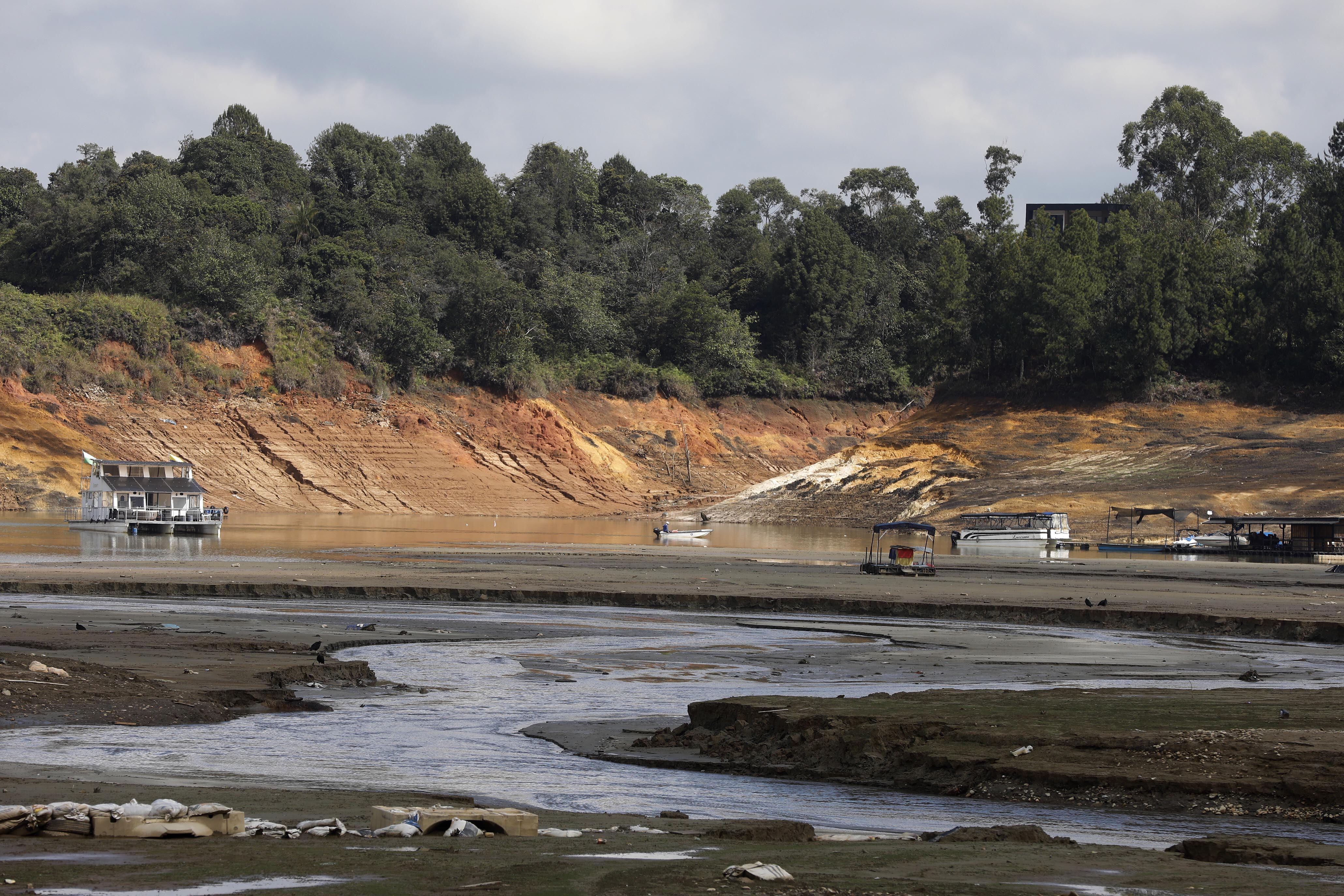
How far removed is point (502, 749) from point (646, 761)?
5.24 ft

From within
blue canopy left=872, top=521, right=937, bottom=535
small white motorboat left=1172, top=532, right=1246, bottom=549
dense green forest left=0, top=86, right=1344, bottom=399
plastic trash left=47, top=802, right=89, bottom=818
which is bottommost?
small white motorboat left=1172, top=532, right=1246, bottom=549

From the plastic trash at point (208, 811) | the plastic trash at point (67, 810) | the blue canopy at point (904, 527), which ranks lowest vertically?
the plastic trash at point (208, 811)

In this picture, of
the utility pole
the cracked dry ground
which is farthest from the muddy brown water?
the cracked dry ground

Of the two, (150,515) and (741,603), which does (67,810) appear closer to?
(741,603)

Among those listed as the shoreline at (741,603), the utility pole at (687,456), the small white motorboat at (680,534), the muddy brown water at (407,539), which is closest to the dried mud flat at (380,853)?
the shoreline at (741,603)

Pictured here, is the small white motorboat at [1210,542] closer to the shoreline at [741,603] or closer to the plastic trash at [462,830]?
the shoreline at [741,603]

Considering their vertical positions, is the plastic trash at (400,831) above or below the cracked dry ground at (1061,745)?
above

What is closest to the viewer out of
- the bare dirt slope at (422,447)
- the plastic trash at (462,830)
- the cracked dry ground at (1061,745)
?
the plastic trash at (462,830)

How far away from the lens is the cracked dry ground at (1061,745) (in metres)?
11.1

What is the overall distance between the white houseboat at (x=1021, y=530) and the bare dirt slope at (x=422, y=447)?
29389mm

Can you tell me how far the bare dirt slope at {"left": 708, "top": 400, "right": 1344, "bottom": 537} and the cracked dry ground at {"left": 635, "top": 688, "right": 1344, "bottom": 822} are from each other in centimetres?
6528

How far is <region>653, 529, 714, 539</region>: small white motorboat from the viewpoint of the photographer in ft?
210

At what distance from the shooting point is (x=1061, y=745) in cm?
1259

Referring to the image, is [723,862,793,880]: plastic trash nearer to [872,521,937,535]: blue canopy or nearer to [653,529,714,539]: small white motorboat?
[872,521,937,535]: blue canopy
